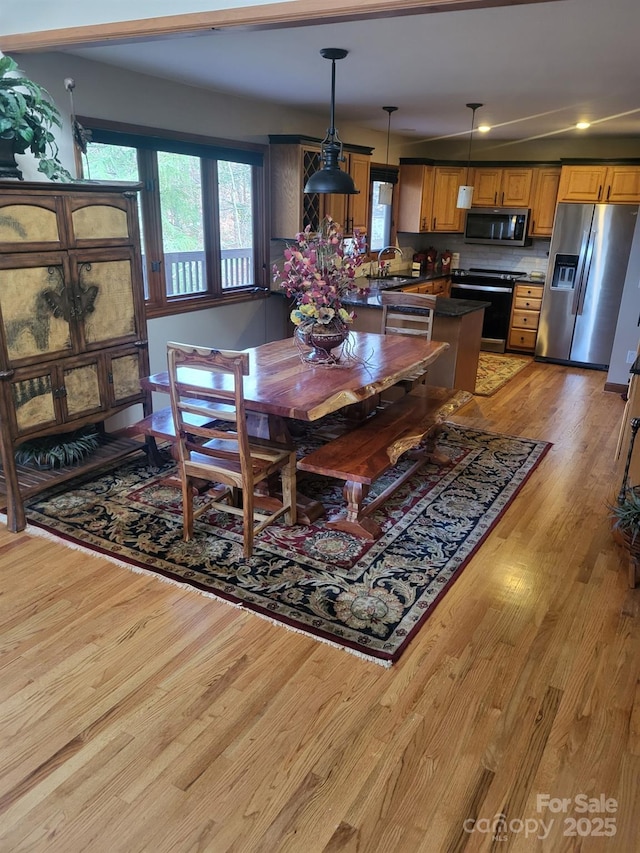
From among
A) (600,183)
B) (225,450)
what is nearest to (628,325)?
(600,183)

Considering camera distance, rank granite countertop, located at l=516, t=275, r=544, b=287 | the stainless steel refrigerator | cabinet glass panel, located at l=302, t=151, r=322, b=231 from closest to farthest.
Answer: cabinet glass panel, located at l=302, t=151, r=322, b=231 < the stainless steel refrigerator < granite countertop, located at l=516, t=275, r=544, b=287

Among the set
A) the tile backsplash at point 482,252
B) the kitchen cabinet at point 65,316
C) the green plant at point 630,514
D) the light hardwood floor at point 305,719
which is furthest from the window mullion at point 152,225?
the tile backsplash at point 482,252

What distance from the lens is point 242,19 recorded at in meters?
2.36

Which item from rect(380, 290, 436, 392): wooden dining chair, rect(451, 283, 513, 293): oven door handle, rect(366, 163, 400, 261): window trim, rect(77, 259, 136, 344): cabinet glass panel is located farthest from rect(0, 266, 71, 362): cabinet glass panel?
rect(451, 283, 513, 293): oven door handle

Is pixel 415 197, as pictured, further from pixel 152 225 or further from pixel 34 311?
pixel 34 311

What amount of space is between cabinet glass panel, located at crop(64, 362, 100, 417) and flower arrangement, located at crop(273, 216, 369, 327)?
1216mm

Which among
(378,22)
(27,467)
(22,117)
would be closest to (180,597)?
(27,467)

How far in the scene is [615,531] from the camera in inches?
123

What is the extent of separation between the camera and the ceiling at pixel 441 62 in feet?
9.27

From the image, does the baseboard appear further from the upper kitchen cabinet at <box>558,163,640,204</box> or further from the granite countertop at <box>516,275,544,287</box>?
the upper kitchen cabinet at <box>558,163,640,204</box>

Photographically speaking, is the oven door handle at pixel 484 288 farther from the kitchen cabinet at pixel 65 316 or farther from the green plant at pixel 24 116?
the green plant at pixel 24 116

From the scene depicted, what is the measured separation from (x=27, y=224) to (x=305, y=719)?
8.56 feet

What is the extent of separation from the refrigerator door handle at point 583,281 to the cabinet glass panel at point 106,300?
5.05 meters

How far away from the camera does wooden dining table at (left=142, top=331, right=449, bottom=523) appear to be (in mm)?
2939
